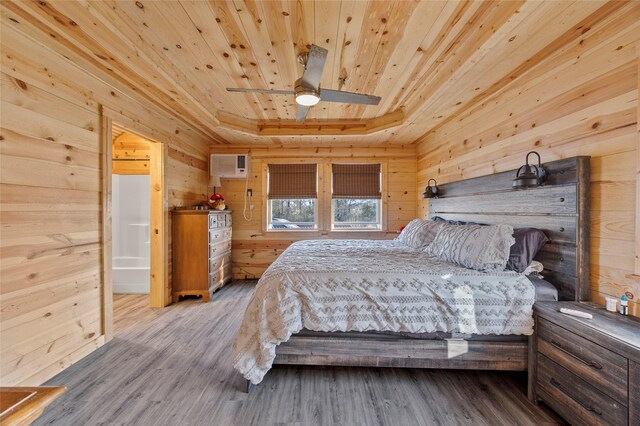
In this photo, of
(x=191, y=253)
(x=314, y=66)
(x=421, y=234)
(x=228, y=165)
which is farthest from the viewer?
(x=228, y=165)

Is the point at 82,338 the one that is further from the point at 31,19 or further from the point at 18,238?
the point at 31,19

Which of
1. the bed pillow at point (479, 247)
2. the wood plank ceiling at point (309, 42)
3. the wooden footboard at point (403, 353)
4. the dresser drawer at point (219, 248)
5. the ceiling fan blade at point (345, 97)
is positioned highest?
the wood plank ceiling at point (309, 42)

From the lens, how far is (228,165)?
4.51m

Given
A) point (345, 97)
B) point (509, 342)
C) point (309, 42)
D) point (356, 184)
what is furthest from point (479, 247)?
point (356, 184)

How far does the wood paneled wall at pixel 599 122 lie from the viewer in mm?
1551

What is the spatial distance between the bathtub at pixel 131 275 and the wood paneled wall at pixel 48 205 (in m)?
1.66

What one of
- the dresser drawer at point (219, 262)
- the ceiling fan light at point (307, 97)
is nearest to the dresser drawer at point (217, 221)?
the dresser drawer at point (219, 262)

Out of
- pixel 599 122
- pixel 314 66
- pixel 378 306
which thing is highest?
pixel 314 66

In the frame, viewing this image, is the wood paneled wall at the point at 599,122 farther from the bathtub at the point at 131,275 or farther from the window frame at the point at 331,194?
the bathtub at the point at 131,275

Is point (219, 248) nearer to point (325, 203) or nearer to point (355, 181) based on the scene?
point (325, 203)

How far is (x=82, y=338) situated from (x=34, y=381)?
1.30ft

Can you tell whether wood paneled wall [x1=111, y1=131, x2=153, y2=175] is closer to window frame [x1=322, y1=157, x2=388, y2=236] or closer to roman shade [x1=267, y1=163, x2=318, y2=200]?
roman shade [x1=267, y1=163, x2=318, y2=200]

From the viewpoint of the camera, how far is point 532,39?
6.15 ft

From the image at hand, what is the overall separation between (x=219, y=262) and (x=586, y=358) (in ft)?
12.9
